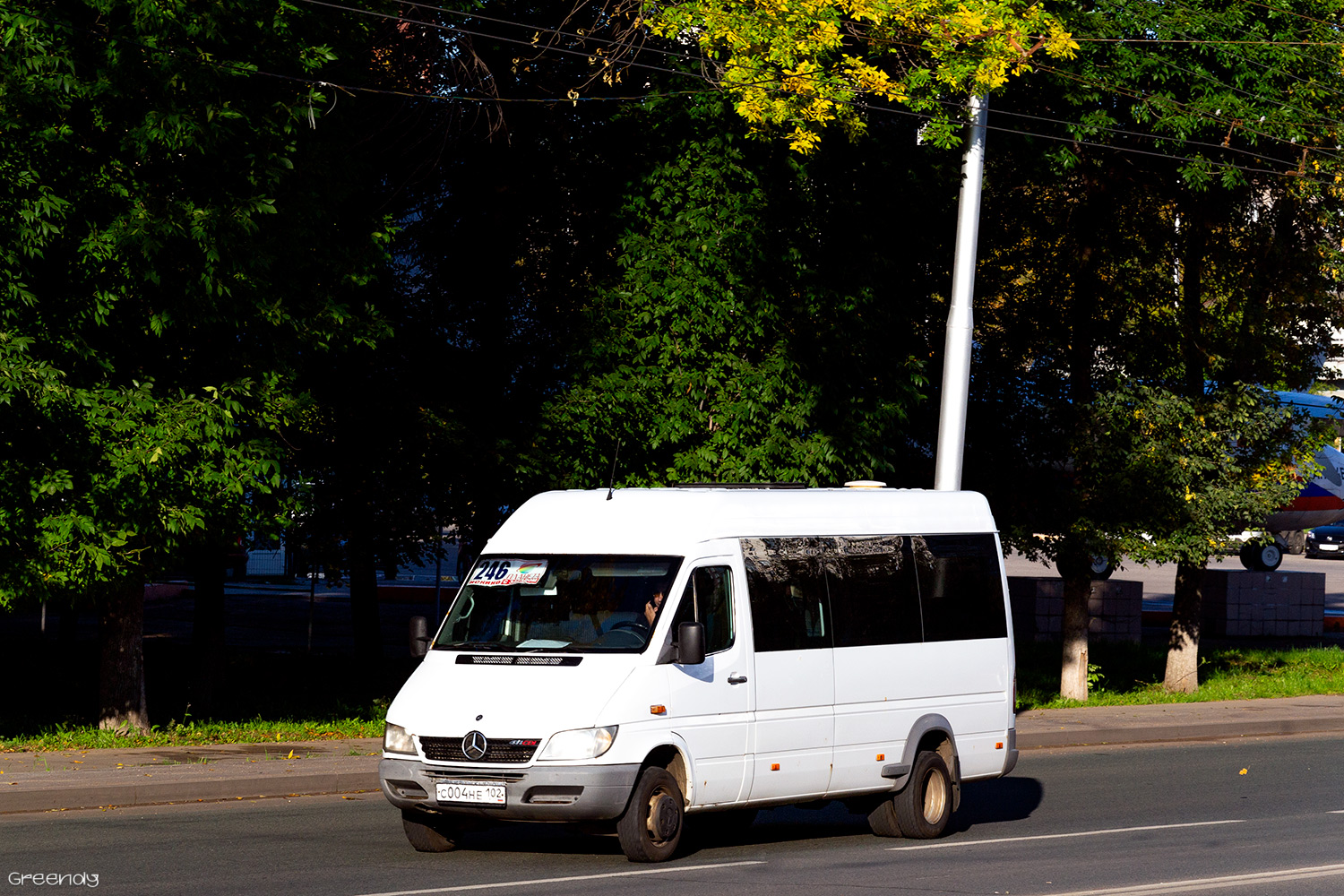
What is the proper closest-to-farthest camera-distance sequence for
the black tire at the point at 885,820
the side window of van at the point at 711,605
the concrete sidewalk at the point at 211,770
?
1. the side window of van at the point at 711,605
2. the black tire at the point at 885,820
3. the concrete sidewalk at the point at 211,770

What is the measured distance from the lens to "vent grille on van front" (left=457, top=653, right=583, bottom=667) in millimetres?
9938

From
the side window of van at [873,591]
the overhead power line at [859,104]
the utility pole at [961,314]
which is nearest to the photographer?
the side window of van at [873,591]

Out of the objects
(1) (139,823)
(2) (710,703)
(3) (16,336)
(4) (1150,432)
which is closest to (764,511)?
(2) (710,703)

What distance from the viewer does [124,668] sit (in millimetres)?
16844

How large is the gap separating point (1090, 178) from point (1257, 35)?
305 cm

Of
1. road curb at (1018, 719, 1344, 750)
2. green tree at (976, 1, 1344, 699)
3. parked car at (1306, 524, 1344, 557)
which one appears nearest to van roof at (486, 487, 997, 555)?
road curb at (1018, 719, 1344, 750)

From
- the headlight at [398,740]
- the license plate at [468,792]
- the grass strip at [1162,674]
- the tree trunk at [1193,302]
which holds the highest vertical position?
the tree trunk at [1193,302]

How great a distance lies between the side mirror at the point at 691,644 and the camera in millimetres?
9867

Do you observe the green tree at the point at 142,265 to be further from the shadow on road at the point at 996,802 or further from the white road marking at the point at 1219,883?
the white road marking at the point at 1219,883

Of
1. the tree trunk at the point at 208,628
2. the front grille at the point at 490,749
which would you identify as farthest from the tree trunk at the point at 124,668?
the front grille at the point at 490,749

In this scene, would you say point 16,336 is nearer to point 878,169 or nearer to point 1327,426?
point 878,169

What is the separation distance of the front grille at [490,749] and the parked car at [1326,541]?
6864 centimetres

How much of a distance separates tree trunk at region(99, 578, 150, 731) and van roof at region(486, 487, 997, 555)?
23.4 ft

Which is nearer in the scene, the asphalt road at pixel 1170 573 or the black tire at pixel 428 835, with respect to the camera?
the black tire at pixel 428 835
